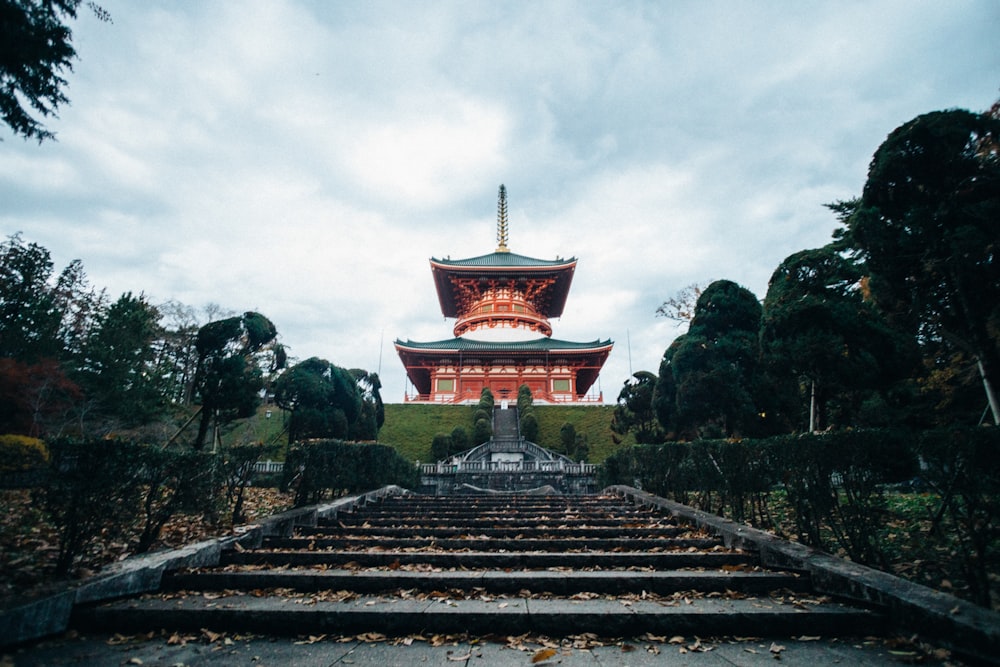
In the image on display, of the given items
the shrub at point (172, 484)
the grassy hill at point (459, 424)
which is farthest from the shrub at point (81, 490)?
the grassy hill at point (459, 424)

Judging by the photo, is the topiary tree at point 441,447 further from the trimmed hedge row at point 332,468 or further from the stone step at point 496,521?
the stone step at point 496,521

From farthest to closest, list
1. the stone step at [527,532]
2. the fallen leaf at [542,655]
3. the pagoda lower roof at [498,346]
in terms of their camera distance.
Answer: the pagoda lower roof at [498,346], the stone step at [527,532], the fallen leaf at [542,655]

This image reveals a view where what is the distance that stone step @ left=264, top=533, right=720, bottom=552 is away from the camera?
5.27 m

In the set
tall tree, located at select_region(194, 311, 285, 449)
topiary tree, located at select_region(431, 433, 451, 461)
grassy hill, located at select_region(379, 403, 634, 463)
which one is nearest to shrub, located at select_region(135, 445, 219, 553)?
tall tree, located at select_region(194, 311, 285, 449)

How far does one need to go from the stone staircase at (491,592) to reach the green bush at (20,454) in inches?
402

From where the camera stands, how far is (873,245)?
7500 millimetres

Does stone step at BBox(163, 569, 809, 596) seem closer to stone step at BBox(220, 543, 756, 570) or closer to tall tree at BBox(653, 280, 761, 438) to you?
stone step at BBox(220, 543, 756, 570)

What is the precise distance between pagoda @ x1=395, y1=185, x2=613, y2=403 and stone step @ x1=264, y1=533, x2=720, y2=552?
25919 millimetres

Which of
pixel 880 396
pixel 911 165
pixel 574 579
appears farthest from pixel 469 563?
pixel 880 396

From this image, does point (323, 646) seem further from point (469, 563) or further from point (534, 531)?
point (534, 531)

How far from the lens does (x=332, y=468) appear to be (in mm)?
7793

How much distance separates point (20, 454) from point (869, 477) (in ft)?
54.7

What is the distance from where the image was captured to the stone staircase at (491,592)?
319 cm

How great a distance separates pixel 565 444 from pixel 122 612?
2175cm
